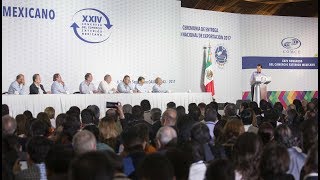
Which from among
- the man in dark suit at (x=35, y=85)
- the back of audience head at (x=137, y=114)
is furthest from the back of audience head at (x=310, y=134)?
the man in dark suit at (x=35, y=85)

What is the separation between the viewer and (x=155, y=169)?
2.61 meters

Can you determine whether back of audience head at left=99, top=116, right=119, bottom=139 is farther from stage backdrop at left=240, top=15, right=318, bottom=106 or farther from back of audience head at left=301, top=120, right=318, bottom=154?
stage backdrop at left=240, top=15, right=318, bottom=106

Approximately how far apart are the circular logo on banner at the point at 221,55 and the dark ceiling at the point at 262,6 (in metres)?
1.93

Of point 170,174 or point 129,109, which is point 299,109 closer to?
point 129,109

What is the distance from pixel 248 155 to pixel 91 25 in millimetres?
10707

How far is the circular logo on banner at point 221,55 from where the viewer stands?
16.5 metres

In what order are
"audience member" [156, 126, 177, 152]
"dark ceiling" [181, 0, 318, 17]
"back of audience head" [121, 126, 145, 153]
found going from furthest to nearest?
"dark ceiling" [181, 0, 318, 17] → "audience member" [156, 126, 177, 152] → "back of audience head" [121, 126, 145, 153]

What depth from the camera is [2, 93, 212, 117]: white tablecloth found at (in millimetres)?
10500

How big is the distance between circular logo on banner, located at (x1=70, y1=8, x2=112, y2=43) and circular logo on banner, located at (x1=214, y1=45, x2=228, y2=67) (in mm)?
3770

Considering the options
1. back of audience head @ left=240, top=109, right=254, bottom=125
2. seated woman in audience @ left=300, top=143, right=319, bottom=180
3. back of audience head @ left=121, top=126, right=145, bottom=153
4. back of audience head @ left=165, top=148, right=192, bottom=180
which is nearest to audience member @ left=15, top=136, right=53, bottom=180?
back of audience head @ left=121, top=126, right=145, bottom=153

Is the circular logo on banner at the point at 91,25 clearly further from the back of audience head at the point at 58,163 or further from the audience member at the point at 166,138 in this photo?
the back of audience head at the point at 58,163

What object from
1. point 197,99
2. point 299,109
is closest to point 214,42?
point 197,99

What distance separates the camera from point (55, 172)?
299 centimetres

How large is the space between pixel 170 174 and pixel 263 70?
50.7ft
